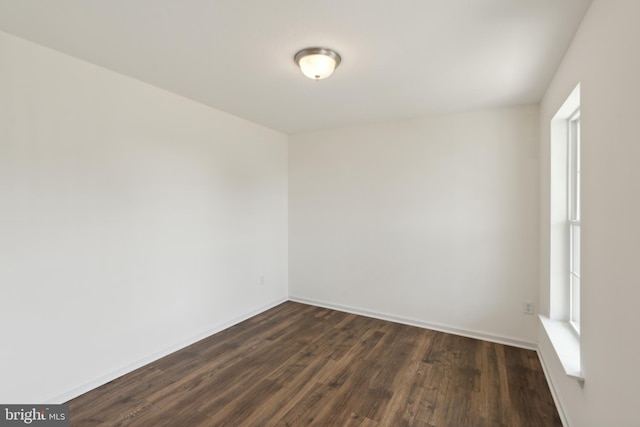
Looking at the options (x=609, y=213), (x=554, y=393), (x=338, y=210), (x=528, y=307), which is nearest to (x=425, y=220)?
(x=338, y=210)

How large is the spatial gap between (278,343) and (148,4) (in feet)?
9.70

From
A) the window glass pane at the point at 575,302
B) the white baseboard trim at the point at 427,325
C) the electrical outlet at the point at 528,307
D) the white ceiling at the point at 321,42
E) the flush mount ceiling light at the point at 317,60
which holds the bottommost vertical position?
the white baseboard trim at the point at 427,325

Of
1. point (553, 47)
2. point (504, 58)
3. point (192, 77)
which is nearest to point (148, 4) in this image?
point (192, 77)

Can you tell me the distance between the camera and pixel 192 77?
254 centimetres

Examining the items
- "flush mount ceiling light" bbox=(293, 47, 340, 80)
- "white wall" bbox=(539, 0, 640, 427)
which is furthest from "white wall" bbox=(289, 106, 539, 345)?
"flush mount ceiling light" bbox=(293, 47, 340, 80)

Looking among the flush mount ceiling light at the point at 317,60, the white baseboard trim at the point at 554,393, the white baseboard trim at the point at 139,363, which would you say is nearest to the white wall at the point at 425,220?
the white baseboard trim at the point at 554,393

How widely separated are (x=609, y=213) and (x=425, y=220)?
2.26m

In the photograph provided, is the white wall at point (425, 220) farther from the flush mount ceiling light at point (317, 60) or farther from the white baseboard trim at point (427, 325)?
the flush mount ceiling light at point (317, 60)

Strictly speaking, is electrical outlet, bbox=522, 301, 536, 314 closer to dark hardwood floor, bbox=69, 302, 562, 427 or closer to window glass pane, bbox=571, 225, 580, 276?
dark hardwood floor, bbox=69, 302, 562, 427

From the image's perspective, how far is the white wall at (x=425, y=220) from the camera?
3127mm

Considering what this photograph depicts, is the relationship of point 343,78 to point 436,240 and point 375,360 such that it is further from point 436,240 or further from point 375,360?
point 375,360

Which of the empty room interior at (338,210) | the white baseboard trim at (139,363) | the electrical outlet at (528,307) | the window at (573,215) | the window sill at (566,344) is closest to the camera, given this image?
the empty room interior at (338,210)

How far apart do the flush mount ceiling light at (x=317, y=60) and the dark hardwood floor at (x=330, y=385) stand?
2.39 m

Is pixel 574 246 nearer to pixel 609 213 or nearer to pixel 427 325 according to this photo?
pixel 609 213
